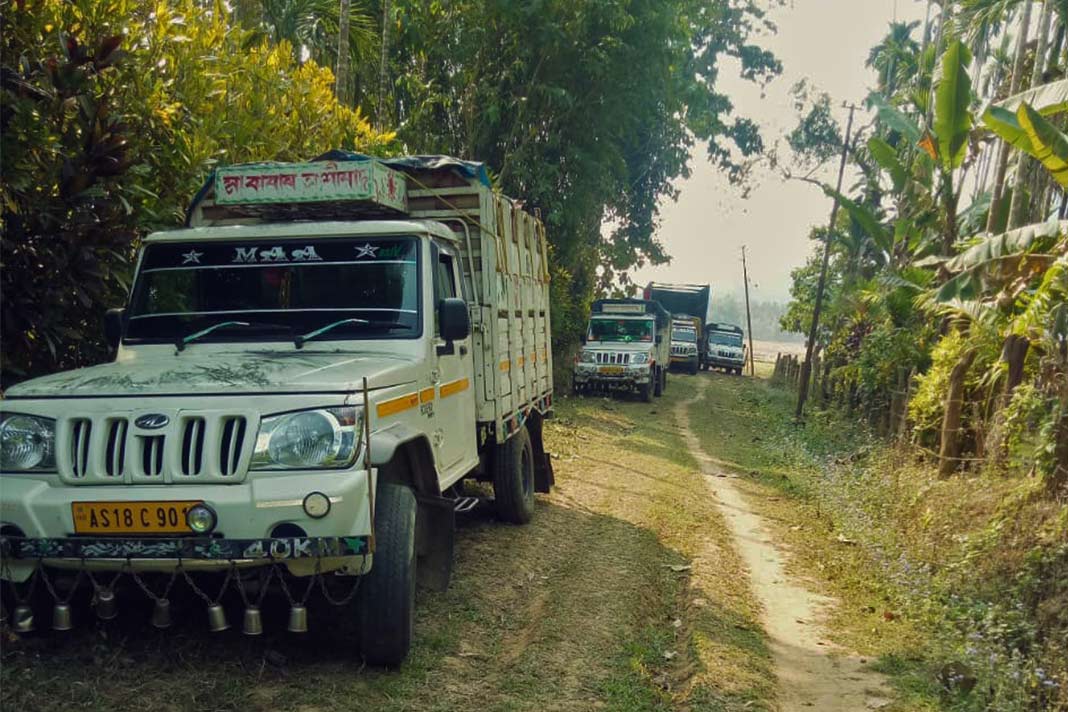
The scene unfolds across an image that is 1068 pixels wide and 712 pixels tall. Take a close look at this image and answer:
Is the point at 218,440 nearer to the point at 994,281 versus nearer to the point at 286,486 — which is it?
the point at 286,486

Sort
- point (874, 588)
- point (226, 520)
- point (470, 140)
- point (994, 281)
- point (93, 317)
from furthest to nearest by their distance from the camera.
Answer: point (470, 140)
point (994, 281)
point (874, 588)
point (93, 317)
point (226, 520)

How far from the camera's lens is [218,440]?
12.7 feet

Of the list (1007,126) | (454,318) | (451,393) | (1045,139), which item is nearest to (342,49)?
(451,393)

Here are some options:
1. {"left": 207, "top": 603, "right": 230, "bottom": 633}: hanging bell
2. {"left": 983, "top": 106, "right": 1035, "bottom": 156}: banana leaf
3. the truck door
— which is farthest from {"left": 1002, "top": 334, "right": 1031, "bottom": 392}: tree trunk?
{"left": 207, "top": 603, "right": 230, "bottom": 633}: hanging bell

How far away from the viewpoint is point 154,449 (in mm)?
3842

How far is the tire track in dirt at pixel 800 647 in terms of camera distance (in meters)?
4.83

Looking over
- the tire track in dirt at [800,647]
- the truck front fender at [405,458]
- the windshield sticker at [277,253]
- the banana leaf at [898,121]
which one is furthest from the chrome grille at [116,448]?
the banana leaf at [898,121]

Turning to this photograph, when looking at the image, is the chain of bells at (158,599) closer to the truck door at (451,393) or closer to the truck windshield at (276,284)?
the truck door at (451,393)

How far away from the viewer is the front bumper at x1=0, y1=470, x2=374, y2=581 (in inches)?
148

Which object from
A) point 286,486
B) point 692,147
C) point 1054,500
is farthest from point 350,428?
point 692,147

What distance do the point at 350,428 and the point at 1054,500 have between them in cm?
587

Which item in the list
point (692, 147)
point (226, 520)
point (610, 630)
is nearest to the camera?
point (226, 520)

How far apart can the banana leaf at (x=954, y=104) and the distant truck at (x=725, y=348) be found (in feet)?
80.4

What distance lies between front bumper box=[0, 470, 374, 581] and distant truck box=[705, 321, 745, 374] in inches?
1351
